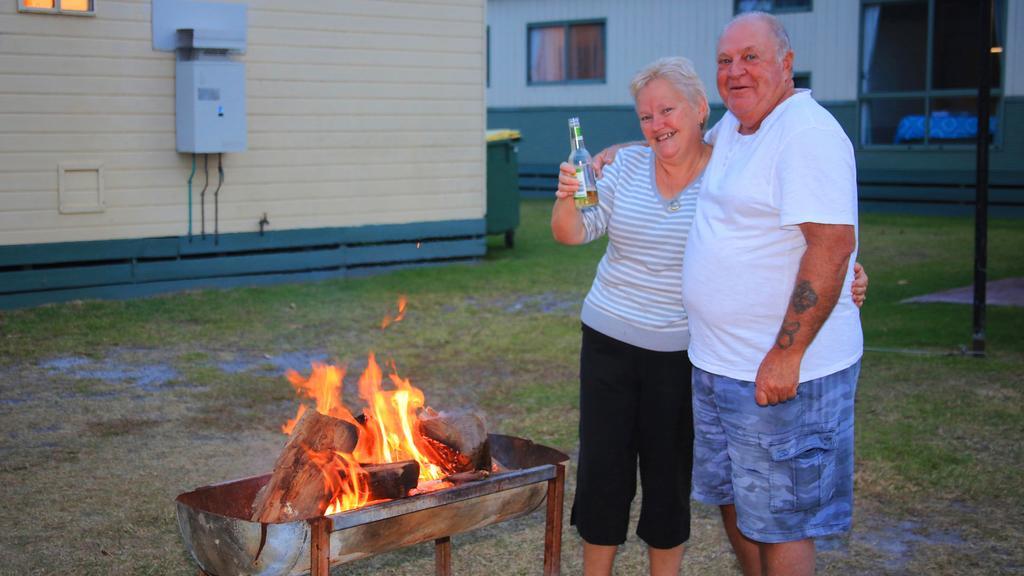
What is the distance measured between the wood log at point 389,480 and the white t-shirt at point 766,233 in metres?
0.90

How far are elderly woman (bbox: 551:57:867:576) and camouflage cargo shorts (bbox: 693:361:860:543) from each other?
361 mm

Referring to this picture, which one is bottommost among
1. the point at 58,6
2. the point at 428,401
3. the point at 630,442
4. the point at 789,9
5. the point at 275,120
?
the point at 428,401

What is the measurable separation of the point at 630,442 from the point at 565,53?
1872cm

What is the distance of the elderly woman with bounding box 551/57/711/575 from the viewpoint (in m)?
3.38

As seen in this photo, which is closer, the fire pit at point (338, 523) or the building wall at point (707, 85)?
the fire pit at point (338, 523)

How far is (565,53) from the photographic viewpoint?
21.6 metres

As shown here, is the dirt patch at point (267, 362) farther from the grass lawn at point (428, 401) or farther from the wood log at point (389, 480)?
the wood log at point (389, 480)

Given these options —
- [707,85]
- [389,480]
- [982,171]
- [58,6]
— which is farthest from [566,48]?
[389,480]

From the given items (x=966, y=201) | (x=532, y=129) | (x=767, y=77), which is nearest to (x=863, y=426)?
(x=767, y=77)

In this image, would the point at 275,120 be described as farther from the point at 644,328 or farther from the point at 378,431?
the point at 644,328

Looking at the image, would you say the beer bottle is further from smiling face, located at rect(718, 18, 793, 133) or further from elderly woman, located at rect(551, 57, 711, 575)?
smiling face, located at rect(718, 18, 793, 133)

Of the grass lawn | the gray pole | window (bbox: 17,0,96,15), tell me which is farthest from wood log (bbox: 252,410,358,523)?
window (bbox: 17,0,96,15)

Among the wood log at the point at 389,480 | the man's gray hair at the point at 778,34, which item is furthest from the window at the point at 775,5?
the wood log at the point at 389,480

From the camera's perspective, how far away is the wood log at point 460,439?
3436 millimetres
